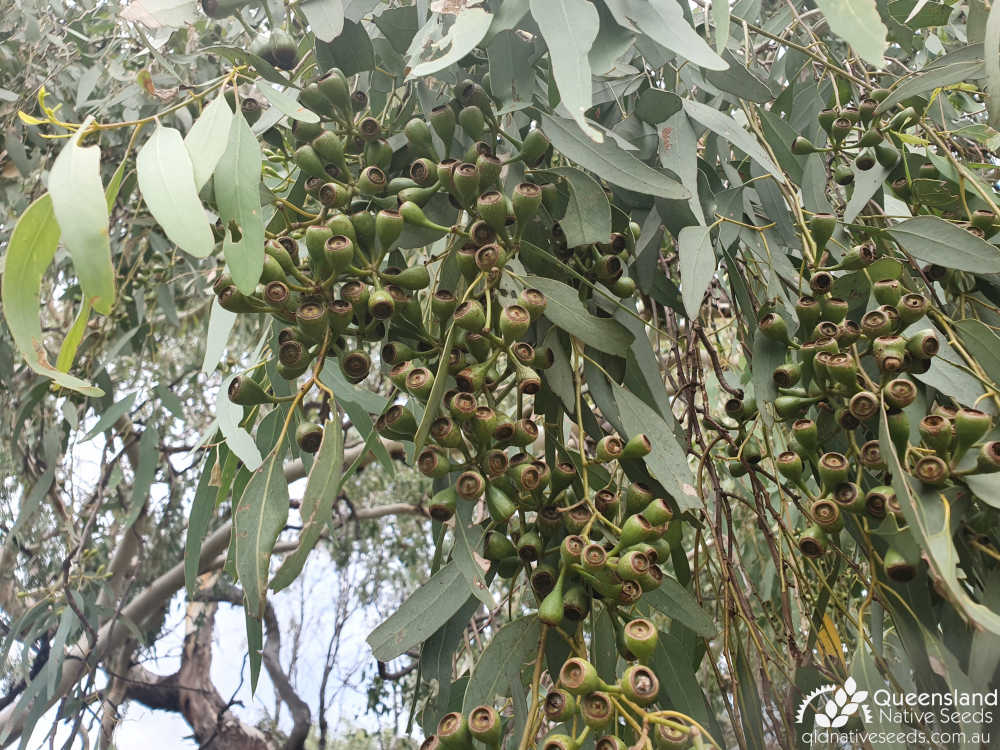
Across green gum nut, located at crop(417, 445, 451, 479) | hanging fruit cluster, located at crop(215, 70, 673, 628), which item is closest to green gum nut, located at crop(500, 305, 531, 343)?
hanging fruit cluster, located at crop(215, 70, 673, 628)

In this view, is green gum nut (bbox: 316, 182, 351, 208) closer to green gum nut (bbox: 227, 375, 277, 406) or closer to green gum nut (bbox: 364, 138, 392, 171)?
green gum nut (bbox: 364, 138, 392, 171)

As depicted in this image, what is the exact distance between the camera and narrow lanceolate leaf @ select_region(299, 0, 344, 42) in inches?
31.4

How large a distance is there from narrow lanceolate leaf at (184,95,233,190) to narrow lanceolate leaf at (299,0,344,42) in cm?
12

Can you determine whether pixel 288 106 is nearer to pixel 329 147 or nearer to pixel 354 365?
pixel 329 147

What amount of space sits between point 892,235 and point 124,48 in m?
2.63

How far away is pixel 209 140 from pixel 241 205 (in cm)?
7

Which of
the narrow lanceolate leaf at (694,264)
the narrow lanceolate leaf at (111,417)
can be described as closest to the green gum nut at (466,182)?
the narrow lanceolate leaf at (694,264)

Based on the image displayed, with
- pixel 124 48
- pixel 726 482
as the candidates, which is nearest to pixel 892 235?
pixel 726 482

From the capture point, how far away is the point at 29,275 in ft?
2.20

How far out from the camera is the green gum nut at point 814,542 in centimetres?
71

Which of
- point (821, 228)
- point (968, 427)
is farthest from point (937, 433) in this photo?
point (821, 228)

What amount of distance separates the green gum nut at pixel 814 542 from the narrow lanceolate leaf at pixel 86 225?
568mm

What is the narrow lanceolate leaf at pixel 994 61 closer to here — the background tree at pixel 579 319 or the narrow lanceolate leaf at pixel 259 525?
the background tree at pixel 579 319

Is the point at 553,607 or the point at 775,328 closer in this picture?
the point at 553,607
